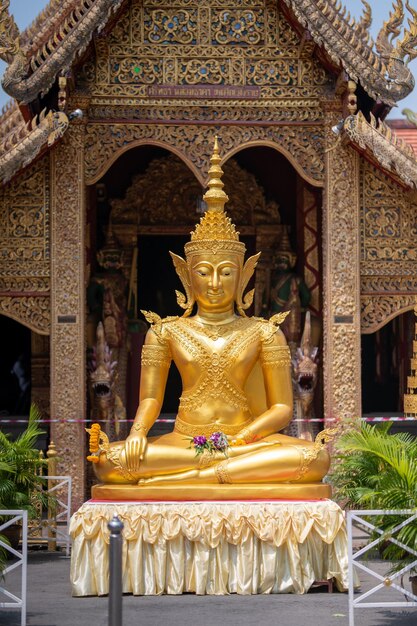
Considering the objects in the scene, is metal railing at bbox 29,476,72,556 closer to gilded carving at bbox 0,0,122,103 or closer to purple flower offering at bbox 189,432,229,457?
purple flower offering at bbox 189,432,229,457

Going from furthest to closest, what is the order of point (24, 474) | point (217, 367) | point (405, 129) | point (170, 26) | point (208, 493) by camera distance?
point (405, 129)
point (170, 26)
point (24, 474)
point (217, 367)
point (208, 493)

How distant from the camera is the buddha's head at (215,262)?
28.6 feet

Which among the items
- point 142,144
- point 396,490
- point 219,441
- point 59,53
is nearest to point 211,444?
point 219,441

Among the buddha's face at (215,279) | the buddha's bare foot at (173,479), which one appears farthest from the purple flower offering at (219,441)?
the buddha's face at (215,279)

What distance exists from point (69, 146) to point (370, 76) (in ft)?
8.59

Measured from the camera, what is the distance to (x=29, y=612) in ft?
23.2

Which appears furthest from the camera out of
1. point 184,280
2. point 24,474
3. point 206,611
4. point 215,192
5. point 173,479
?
point 24,474

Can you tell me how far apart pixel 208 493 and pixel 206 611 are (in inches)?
36.1

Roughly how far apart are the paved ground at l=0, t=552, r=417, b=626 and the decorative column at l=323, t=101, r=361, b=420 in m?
3.56

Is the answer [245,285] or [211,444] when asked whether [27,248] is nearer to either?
[245,285]

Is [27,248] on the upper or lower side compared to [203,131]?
lower

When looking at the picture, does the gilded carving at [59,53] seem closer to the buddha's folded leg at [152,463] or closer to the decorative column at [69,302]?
the decorative column at [69,302]

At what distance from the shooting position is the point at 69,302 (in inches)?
440

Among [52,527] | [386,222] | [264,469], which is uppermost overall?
[386,222]
